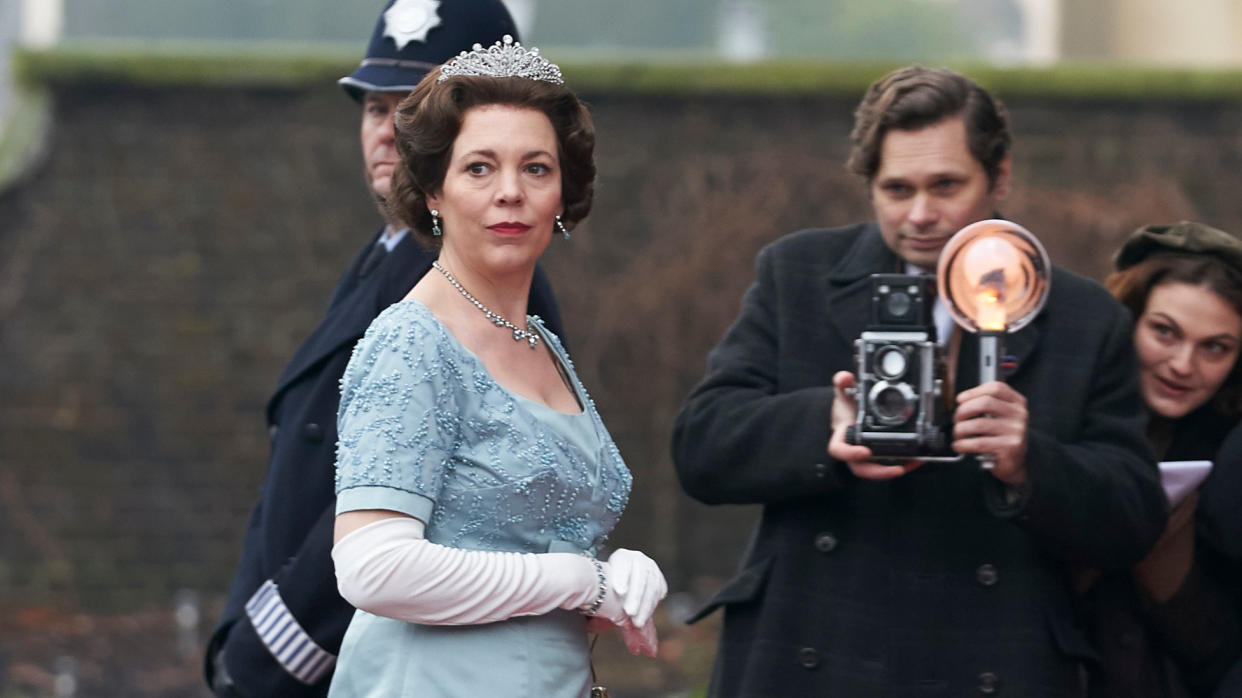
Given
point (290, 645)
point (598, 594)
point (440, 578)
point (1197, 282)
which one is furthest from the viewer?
point (1197, 282)

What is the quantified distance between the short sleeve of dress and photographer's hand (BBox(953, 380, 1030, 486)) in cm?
89

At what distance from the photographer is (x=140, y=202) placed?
26.6 feet

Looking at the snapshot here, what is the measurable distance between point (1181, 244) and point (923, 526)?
0.84m

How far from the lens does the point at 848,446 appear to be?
2.93m

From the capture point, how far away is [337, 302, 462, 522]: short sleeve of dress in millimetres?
2338

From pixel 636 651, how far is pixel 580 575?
25 centimetres

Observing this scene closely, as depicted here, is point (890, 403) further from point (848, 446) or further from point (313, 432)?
point (313, 432)

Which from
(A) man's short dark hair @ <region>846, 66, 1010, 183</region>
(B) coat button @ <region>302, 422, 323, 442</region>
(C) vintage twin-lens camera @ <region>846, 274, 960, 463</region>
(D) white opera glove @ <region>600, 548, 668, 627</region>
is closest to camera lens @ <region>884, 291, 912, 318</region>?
(C) vintage twin-lens camera @ <region>846, 274, 960, 463</region>

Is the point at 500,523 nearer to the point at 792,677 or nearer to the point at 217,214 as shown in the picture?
the point at 792,677

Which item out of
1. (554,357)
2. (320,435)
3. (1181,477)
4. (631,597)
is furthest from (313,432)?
(1181,477)

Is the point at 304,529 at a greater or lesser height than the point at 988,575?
greater

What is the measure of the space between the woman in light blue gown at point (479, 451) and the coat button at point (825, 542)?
588mm

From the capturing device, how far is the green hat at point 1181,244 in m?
3.36

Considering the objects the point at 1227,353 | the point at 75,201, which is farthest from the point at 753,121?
the point at 1227,353
